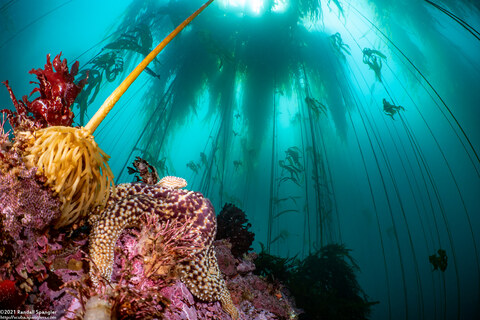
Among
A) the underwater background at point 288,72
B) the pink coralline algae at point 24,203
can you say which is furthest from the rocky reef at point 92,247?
the underwater background at point 288,72

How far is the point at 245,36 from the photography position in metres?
15.8

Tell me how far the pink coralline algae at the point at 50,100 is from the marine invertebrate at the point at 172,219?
107 cm

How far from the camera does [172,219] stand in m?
2.43

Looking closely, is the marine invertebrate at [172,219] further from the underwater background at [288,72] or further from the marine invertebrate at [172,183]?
the underwater background at [288,72]

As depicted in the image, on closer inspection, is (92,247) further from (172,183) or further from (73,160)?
(172,183)

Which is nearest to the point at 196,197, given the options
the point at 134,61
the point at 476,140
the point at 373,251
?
the point at 134,61

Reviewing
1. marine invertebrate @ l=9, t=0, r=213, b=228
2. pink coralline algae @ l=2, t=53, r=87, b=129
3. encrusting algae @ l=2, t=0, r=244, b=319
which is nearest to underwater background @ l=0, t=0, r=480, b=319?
encrusting algae @ l=2, t=0, r=244, b=319

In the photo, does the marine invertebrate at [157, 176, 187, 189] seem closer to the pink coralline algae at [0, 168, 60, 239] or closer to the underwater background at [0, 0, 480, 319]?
the pink coralline algae at [0, 168, 60, 239]

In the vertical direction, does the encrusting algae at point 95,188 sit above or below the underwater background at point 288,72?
below

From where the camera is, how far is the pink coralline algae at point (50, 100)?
223 cm

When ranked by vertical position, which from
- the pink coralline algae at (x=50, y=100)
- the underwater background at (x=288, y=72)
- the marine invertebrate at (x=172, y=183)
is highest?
the underwater background at (x=288, y=72)

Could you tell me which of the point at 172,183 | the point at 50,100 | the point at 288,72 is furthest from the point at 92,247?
the point at 288,72

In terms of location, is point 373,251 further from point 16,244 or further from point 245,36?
point 16,244

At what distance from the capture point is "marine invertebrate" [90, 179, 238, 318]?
5.99ft
